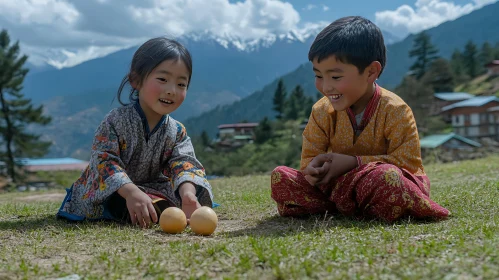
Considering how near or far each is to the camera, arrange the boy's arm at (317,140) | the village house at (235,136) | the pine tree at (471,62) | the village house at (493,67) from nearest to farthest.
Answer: the boy's arm at (317,140) → the village house at (493,67) → the pine tree at (471,62) → the village house at (235,136)

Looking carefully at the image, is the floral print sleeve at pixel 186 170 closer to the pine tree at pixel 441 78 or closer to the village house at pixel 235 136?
the pine tree at pixel 441 78

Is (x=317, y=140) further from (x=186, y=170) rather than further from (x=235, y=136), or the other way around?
(x=235, y=136)

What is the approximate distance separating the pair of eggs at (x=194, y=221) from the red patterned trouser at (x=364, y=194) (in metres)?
0.89

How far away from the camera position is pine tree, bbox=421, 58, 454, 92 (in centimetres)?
5547

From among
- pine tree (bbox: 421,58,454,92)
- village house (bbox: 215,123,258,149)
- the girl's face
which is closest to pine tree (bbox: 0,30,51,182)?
village house (bbox: 215,123,258,149)

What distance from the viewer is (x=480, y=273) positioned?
2391 mm

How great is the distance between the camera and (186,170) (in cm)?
520

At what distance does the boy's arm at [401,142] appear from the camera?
4441 millimetres

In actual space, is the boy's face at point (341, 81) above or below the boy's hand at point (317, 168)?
above

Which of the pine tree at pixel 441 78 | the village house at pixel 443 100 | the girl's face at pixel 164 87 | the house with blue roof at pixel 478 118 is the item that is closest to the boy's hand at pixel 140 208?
the girl's face at pixel 164 87

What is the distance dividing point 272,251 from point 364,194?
162 centimetres

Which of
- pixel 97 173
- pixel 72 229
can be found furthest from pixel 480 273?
pixel 97 173

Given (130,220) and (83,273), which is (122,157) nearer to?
(130,220)

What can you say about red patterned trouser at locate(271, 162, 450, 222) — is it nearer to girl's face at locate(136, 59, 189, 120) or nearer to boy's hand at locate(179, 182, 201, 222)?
boy's hand at locate(179, 182, 201, 222)
